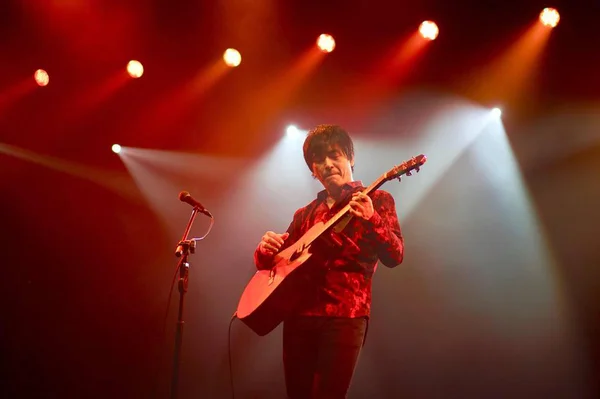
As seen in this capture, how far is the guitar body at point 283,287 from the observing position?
2.79 m

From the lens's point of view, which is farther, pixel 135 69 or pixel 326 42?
pixel 135 69

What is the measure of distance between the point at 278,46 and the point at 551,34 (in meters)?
2.41

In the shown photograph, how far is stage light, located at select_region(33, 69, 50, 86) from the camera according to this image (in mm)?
4805

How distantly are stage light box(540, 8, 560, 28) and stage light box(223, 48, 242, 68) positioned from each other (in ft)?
8.93

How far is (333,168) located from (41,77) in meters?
3.35

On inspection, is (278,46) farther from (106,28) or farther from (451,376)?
(451,376)

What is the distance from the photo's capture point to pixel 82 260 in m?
5.06

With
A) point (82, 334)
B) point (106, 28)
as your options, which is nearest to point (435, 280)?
point (82, 334)

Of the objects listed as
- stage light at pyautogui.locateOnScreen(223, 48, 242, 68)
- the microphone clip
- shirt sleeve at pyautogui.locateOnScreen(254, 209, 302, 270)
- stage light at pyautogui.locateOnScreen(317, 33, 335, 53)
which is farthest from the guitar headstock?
stage light at pyautogui.locateOnScreen(223, 48, 242, 68)

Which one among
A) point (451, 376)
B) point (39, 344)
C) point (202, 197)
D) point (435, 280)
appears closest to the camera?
point (451, 376)

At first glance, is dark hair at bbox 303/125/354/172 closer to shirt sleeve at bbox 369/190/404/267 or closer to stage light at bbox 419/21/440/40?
shirt sleeve at bbox 369/190/404/267

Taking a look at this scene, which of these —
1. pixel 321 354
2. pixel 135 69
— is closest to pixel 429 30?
pixel 135 69

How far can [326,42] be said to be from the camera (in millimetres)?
4527

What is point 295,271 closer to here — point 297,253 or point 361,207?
point 297,253
